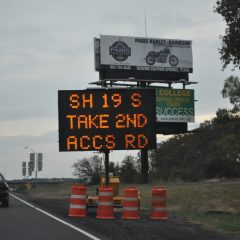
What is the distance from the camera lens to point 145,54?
6519 cm

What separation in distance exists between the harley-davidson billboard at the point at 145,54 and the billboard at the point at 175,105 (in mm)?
2746

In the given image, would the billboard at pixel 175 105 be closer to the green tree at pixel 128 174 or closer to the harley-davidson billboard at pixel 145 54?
the harley-davidson billboard at pixel 145 54

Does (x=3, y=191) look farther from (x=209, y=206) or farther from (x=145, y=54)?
(x=145, y=54)

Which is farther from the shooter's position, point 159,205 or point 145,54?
point 145,54

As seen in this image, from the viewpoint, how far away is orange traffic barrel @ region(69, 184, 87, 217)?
21641 mm

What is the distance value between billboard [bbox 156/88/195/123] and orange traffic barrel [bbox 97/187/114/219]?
141 ft

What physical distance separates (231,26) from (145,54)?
132 ft

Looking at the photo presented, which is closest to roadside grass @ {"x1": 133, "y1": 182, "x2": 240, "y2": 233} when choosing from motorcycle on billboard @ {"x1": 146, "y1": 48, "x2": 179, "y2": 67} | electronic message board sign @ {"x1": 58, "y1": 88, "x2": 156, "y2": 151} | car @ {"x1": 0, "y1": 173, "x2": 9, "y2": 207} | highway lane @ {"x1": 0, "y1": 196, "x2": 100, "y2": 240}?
electronic message board sign @ {"x1": 58, "y1": 88, "x2": 156, "y2": 151}

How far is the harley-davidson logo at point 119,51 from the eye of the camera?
63.3 metres

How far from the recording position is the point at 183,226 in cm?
1844

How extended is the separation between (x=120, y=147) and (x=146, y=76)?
43727 mm

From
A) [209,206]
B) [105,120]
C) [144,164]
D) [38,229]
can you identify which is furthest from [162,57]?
[38,229]

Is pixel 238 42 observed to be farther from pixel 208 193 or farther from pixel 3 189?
pixel 3 189

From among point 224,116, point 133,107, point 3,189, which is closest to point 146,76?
point 224,116
